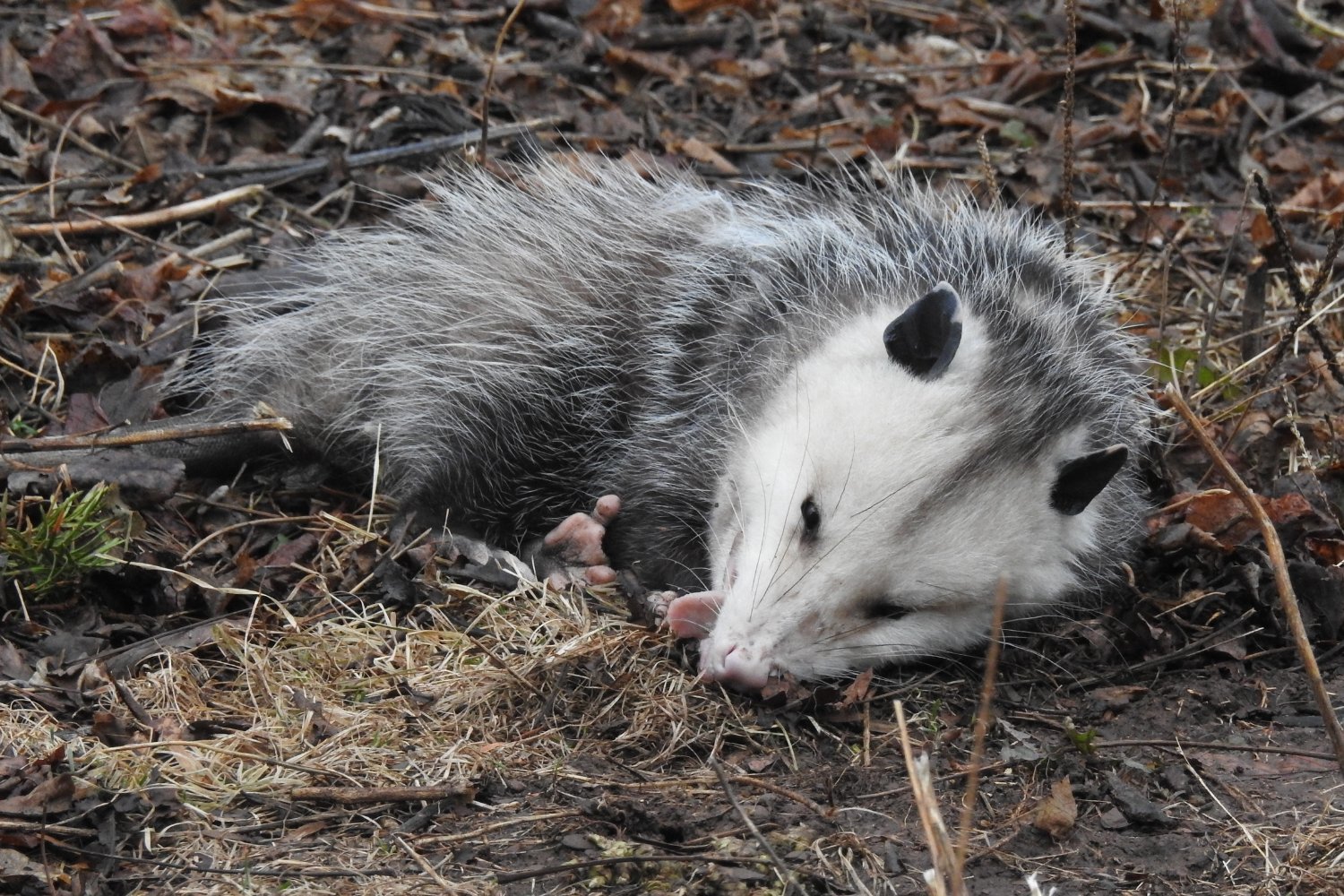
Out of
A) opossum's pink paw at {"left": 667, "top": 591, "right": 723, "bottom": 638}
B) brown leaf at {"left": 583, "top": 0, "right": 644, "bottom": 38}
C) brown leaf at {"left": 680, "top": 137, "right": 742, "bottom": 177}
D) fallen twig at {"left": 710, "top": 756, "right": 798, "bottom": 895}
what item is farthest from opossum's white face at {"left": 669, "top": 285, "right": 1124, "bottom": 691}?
brown leaf at {"left": 583, "top": 0, "right": 644, "bottom": 38}

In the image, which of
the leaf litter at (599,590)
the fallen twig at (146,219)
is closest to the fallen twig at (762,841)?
the leaf litter at (599,590)

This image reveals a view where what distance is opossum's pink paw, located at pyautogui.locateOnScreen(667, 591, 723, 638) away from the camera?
85.7 inches

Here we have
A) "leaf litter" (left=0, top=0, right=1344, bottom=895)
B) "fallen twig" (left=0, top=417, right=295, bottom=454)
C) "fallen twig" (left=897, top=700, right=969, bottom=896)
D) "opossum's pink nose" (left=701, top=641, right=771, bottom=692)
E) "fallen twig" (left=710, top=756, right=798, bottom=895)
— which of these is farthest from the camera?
"fallen twig" (left=0, top=417, right=295, bottom=454)

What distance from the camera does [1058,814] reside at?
1867 millimetres

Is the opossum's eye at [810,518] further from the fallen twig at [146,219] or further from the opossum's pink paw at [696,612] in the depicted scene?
the fallen twig at [146,219]

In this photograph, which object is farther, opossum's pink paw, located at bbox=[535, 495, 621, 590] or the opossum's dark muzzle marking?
opossum's pink paw, located at bbox=[535, 495, 621, 590]

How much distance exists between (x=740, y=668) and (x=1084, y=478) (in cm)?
63

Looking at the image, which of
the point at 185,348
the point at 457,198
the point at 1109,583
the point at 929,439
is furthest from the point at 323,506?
the point at 1109,583

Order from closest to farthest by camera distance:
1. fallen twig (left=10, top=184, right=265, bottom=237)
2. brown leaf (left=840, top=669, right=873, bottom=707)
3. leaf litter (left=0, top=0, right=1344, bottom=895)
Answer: leaf litter (left=0, top=0, right=1344, bottom=895) < brown leaf (left=840, top=669, right=873, bottom=707) < fallen twig (left=10, top=184, right=265, bottom=237)

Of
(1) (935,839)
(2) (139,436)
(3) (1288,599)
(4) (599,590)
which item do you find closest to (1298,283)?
(3) (1288,599)

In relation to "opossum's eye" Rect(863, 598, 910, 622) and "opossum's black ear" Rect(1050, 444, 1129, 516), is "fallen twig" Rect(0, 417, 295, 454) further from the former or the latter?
"opossum's black ear" Rect(1050, 444, 1129, 516)

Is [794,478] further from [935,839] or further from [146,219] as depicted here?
[146,219]

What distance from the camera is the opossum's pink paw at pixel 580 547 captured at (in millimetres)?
2539

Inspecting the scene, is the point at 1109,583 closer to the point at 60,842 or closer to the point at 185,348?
the point at 60,842
